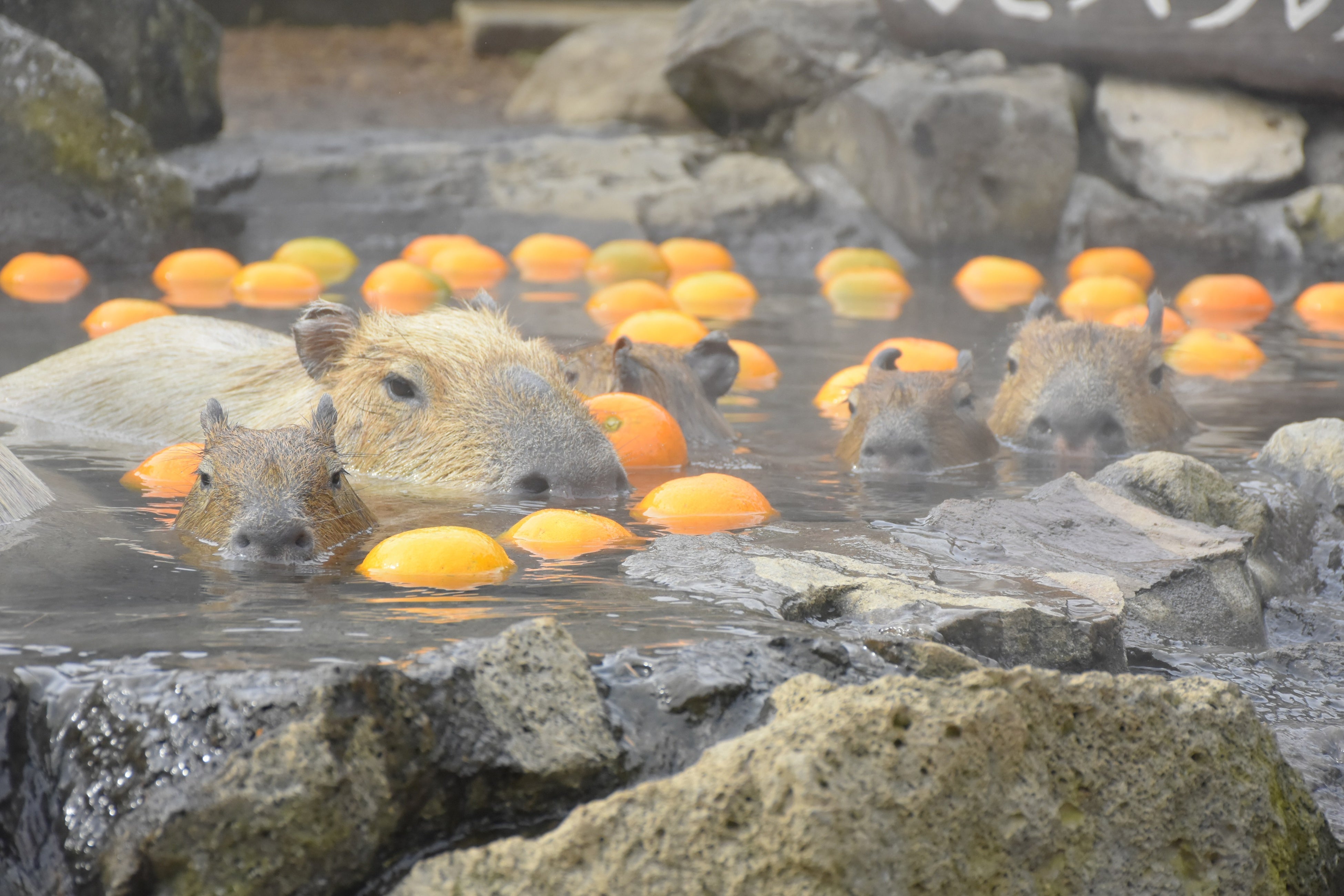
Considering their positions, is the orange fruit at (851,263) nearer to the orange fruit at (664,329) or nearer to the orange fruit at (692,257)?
the orange fruit at (692,257)

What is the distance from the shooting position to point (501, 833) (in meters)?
2.73

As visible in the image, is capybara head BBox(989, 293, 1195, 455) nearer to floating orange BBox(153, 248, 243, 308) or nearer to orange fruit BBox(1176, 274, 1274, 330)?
orange fruit BBox(1176, 274, 1274, 330)

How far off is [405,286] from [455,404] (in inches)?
179

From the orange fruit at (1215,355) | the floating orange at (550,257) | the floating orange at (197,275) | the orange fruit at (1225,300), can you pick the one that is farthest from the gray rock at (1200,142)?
the floating orange at (197,275)

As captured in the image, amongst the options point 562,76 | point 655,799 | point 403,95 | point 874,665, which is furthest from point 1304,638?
point 403,95

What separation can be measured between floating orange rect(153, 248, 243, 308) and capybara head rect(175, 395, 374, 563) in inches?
221

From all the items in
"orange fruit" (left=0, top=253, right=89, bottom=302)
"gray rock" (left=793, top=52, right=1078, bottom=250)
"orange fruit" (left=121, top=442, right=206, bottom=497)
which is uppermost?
"gray rock" (left=793, top=52, right=1078, bottom=250)

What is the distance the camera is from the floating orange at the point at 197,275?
962 centimetres

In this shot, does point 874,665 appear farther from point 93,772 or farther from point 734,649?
point 93,772

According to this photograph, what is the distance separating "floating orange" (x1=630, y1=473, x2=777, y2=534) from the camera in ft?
15.2

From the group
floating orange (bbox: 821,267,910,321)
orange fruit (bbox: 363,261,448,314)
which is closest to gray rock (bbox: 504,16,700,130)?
floating orange (bbox: 821,267,910,321)

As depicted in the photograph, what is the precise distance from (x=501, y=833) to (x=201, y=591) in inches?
43.4

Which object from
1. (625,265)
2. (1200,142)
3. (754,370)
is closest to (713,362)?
(754,370)

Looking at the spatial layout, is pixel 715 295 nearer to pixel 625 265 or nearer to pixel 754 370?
pixel 625 265
